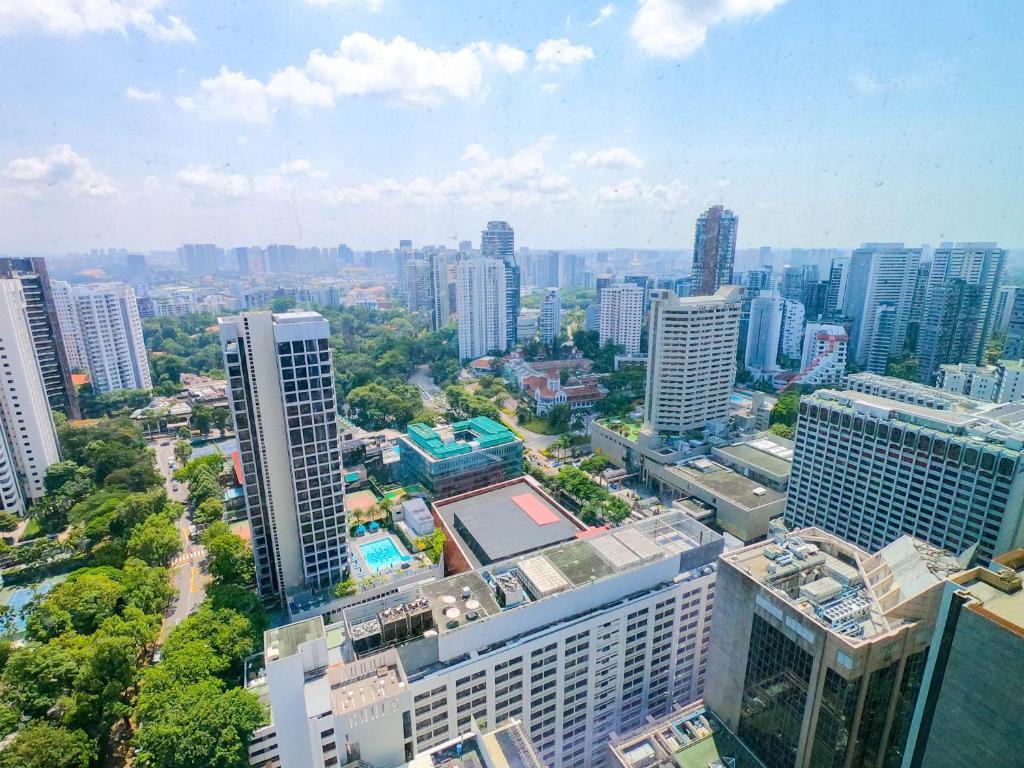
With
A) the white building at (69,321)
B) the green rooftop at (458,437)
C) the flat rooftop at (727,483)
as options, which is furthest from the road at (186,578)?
the white building at (69,321)

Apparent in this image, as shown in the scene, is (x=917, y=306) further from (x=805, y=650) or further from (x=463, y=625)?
(x=463, y=625)

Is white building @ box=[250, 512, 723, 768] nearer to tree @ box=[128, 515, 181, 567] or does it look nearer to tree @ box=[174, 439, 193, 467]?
tree @ box=[128, 515, 181, 567]

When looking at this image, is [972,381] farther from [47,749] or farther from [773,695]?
[47,749]

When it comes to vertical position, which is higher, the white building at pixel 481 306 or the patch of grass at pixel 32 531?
the white building at pixel 481 306

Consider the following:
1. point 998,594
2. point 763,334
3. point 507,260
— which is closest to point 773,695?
point 998,594

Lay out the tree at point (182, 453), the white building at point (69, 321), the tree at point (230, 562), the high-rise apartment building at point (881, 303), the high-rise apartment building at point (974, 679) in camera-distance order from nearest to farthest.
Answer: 1. the high-rise apartment building at point (974, 679)
2. the tree at point (230, 562)
3. the tree at point (182, 453)
4. the white building at point (69, 321)
5. the high-rise apartment building at point (881, 303)

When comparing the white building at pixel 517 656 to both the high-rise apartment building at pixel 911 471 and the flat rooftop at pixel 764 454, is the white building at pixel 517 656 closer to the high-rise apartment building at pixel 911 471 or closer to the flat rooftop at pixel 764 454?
the high-rise apartment building at pixel 911 471
